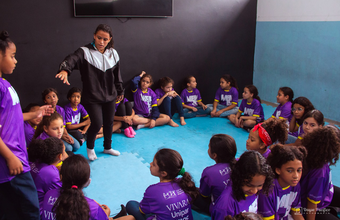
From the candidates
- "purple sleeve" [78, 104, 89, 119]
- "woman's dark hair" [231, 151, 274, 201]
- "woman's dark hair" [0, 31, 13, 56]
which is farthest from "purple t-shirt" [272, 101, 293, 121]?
"woman's dark hair" [0, 31, 13, 56]

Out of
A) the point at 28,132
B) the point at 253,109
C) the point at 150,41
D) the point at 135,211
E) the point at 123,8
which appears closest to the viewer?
the point at 135,211

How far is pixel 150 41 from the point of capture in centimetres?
452

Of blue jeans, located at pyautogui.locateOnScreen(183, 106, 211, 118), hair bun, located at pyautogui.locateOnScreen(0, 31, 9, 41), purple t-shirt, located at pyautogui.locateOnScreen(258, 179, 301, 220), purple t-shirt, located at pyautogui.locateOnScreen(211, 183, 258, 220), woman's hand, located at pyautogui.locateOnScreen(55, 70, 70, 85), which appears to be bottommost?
blue jeans, located at pyautogui.locateOnScreen(183, 106, 211, 118)

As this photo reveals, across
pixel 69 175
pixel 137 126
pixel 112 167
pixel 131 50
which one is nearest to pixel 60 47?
pixel 131 50

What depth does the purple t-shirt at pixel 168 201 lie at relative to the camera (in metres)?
1.71

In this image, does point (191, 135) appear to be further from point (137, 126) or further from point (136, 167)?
point (136, 167)

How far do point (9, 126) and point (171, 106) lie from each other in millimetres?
3229

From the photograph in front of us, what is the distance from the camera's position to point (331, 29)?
14.1 feet

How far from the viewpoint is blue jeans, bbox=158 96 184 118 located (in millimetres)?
4488

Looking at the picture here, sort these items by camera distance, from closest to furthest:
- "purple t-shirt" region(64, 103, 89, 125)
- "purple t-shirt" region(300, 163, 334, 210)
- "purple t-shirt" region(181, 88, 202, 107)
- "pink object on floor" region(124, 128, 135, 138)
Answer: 1. "purple t-shirt" region(300, 163, 334, 210)
2. "purple t-shirt" region(64, 103, 89, 125)
3. "pink object on floor" region(124, 128, 135, 138)
4. "purple t-shirt" region(181, 88, 202, 107)

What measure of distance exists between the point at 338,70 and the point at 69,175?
4.15 metres

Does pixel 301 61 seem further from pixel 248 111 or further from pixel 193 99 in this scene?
pixel 193 99

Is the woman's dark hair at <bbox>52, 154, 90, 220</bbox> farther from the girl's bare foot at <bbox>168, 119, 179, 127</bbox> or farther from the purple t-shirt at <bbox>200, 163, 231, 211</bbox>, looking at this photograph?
the girl's bare foot at <bbox>168, 119, 179, 127</bbox>

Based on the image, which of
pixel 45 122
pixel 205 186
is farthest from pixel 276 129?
pixel 45 122
